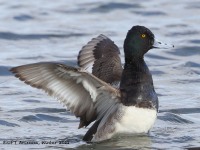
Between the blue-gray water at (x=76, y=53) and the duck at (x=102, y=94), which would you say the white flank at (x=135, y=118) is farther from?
the blue-gray water at (x=76, y=53)

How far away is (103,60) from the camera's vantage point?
1016 centimetres

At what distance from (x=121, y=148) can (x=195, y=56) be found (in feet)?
20.4

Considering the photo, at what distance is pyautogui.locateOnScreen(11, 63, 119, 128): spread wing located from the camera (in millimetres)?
8344

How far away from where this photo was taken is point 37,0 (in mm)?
18953

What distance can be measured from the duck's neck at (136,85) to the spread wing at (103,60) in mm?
570

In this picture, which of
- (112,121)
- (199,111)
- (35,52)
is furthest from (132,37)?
(35,52)

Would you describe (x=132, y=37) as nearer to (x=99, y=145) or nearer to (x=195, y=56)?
(x=99, y=145)

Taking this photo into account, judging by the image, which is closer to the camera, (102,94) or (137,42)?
(102,94)

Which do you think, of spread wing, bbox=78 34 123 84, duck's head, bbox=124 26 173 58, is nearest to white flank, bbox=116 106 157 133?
duck's head, bbox=124 26 173 58

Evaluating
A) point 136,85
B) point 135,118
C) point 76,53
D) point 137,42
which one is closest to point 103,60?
point 137,42

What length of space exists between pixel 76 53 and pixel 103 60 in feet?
14.2

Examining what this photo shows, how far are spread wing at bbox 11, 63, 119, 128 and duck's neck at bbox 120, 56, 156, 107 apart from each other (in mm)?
161

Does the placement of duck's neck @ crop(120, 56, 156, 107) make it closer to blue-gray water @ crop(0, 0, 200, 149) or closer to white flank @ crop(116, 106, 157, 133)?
white flank @ crop(116, 106, 157, 133)

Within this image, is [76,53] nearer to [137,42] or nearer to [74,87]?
[137,42]
